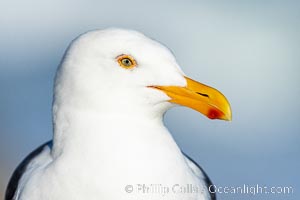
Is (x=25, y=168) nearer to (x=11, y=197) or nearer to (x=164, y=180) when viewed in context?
(x=11, y=197)

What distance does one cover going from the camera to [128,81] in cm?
460

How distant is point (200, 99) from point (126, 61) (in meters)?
0.37

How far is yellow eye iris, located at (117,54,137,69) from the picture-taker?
182 inches

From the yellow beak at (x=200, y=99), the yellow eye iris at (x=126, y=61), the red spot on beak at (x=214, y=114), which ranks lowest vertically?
the red spot on beak at (x=214, y=114)

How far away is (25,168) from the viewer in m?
5.18

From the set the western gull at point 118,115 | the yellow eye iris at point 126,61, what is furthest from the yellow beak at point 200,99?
the yellow eye iris at point 126,61

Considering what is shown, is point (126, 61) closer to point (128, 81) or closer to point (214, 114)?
point (128, 81)

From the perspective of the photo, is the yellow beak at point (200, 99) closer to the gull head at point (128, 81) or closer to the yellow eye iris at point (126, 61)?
the gull head at point (128, 81)

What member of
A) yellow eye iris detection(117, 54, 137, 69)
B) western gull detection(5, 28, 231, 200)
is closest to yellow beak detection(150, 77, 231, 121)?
western gull detection(5, 28, 231, 200)

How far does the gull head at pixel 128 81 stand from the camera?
4.61 m

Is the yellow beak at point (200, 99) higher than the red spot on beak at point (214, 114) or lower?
higher

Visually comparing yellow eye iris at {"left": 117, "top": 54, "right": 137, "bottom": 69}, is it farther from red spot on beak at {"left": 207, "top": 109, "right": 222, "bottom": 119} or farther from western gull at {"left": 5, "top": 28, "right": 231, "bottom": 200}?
red spot on beak at {"left": 207, "top": 109, "right": 222, "bottom": 119}

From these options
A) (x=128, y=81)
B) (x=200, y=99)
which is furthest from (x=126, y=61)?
(x=200, y=99)

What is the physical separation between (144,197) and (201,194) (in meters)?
0.37
